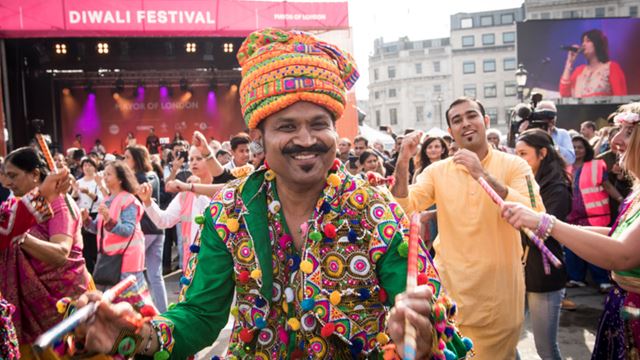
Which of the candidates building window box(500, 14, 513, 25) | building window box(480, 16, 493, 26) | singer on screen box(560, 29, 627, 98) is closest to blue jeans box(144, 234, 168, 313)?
singer on screen box(560, 29, 627, 98)

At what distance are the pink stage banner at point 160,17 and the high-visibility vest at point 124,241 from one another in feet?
40.6

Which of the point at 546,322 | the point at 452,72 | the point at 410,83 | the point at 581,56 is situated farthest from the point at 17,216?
the point at 410,83

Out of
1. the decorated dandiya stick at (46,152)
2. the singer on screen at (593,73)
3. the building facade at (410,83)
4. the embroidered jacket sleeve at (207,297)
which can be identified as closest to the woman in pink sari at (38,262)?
the decorated dandiya stick at (46,152)

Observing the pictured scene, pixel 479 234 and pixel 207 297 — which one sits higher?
pixel 207 297

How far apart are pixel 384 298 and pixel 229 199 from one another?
0.74 meters

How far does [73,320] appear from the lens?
1.45 metres

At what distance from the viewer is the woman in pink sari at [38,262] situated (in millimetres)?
3867

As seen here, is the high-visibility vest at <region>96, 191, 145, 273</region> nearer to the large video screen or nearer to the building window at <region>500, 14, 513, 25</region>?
the large video screen

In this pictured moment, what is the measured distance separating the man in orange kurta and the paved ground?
6.64 ft

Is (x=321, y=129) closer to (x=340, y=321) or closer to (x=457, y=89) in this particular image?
(x=340, y=321)

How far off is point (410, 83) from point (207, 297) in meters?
75.9

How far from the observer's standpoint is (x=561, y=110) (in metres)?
24.7

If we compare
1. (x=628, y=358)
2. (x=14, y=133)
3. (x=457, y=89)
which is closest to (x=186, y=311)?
(x=628, y=358)

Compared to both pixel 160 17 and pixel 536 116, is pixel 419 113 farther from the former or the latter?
pixel 536 116
